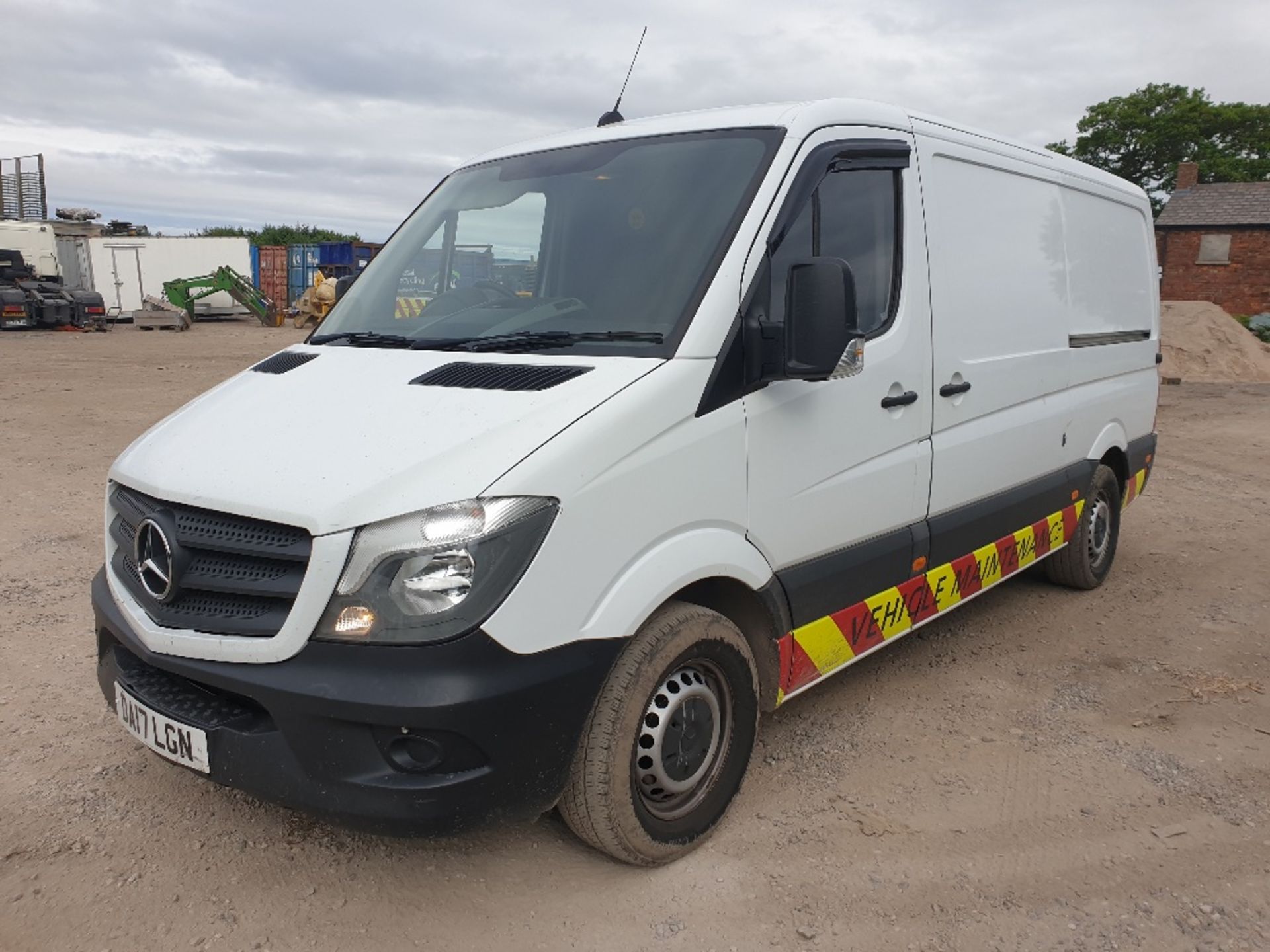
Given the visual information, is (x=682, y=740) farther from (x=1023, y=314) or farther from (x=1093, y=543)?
(x=1093, y=543)

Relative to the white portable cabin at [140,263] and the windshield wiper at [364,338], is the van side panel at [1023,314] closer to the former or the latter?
the windshield wiper at [364,338]

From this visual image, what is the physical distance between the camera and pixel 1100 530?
6004 millimetres

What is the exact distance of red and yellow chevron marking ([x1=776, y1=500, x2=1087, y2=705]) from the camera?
11.5 ft

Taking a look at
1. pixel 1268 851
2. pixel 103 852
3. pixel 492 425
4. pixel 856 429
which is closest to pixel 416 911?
pixel 103 852

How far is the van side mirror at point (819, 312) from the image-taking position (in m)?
2.95

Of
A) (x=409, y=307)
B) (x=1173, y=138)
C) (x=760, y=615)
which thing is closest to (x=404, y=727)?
(x=760, y=615)

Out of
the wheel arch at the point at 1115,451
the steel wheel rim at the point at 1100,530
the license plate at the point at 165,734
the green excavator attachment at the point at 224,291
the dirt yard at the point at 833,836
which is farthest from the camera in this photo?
the green excavator attachment at the point at 224,291

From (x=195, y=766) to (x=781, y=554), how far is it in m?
1.84

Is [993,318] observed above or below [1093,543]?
above

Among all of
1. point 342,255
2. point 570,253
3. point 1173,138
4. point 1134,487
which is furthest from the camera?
point 1173,138

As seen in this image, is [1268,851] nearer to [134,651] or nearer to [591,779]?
[591,779]

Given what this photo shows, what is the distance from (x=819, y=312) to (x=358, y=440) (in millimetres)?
1353

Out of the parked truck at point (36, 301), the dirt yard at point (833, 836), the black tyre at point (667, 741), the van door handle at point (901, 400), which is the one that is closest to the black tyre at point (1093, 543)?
the dirt yard at point (833, 836)

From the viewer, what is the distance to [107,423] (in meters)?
11.6
